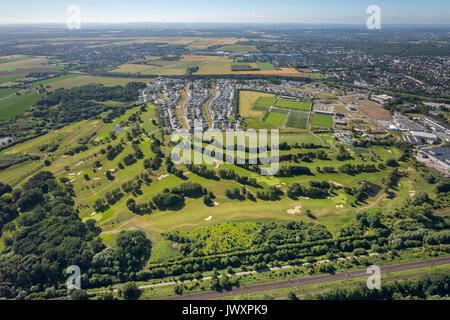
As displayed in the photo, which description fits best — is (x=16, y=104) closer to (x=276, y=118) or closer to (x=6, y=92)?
(x=6, y=92)

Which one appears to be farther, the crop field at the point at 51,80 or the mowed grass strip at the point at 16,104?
the crop field at the point at 51,80

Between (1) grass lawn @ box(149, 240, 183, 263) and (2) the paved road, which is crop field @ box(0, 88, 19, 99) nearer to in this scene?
(1) grass lawn @ box(149, 240, 183, 263)

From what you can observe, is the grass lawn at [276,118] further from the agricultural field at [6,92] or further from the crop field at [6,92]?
the crop field at [6,92]

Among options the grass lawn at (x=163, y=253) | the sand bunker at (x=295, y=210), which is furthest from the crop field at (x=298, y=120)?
the grass lawn at (x=163, y=253)

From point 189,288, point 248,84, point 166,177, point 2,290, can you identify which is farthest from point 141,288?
point 248,84

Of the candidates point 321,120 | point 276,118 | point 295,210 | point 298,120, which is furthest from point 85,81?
point 295,210

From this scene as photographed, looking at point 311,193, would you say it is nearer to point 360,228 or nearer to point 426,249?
point 360,228
